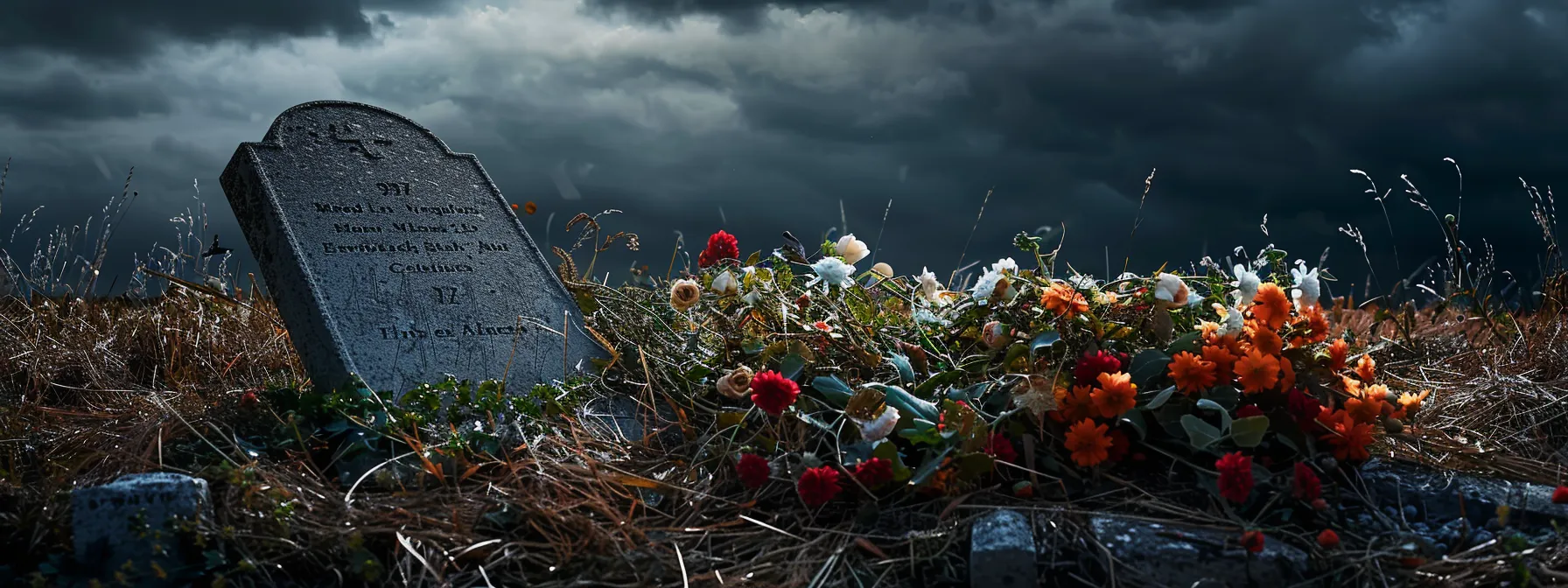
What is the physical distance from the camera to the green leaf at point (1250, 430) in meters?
2.61

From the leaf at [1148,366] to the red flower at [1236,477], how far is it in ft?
1.46

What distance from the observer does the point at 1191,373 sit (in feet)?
8.79

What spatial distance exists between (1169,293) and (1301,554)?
83 centimetres

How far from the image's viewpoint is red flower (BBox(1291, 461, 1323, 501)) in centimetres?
247

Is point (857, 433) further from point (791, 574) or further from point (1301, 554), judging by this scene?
point (1301, 554)

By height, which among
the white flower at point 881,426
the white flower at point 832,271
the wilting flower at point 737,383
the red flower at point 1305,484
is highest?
the white flower at point 832,271

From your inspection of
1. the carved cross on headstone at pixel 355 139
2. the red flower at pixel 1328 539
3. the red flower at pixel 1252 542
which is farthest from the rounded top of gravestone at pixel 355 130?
the red flower at pixel 1328 539

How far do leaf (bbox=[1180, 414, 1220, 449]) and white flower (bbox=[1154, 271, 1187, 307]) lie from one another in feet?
1.32

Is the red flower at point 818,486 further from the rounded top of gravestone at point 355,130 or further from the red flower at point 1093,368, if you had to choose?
the rounded top of gravestone at point 355,130

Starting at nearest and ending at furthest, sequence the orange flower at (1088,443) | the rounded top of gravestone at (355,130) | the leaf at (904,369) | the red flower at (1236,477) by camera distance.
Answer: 1. the red flower at (1236,477)
2. the orange flower at (1088,443)
3. the leaf at (904,369)
4. the rounded top of gravestone at (355,130)

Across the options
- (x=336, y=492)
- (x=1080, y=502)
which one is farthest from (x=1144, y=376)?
(x=336, y=492)

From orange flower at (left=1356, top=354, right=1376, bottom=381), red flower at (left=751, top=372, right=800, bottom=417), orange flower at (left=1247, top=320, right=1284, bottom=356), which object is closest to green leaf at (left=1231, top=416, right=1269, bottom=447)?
orange flower at (left=1247, top=320, right=1284, bottom=356)

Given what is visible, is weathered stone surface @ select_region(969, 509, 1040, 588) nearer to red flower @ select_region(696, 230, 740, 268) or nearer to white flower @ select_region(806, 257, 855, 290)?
white flower @ select_region(806, 257, 855, 290)

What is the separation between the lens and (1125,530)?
2371 millimetres
